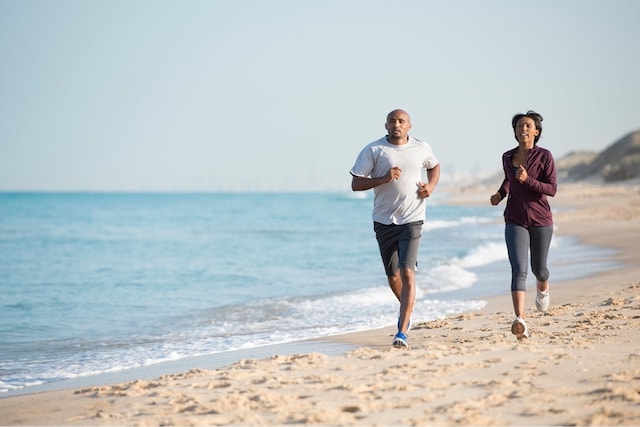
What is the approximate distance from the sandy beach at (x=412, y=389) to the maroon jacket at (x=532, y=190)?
112cm

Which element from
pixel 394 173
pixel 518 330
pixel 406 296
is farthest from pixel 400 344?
pixel 394 173

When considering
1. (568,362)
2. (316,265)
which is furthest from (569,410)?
(316,265)

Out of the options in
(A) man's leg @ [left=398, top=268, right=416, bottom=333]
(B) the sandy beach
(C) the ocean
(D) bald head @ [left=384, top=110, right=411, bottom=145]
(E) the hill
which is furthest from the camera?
(E) the hill

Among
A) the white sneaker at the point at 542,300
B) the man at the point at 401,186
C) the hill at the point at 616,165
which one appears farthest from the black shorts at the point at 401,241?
the hill at the point at 616,165

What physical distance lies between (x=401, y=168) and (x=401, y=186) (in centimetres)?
17

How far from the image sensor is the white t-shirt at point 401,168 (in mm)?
6715

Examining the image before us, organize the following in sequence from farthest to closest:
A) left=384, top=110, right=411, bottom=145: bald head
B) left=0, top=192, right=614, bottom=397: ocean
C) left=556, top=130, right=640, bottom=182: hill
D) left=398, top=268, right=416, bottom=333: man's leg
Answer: left=556, top=130, right=640, bottom=182: hill, left=0, top=192, right=614, bottom=397: ocean, left=398, top=268, right=416, bottom=333: man's leg, left=384, top=110, right=411, bottom=145: bald head

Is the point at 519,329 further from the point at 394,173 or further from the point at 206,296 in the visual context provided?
the point at 206,296

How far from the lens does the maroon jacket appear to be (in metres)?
6.71

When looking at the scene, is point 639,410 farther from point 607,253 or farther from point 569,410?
point 607,253

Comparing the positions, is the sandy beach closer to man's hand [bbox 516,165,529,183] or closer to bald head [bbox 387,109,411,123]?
man's hand [bbox 516,165,529,183]

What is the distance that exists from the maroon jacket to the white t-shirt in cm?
78

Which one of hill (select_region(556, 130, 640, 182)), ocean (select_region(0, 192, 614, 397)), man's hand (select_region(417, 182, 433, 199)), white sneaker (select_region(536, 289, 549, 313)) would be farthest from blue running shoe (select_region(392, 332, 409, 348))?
hill (select_region(556, 130, 640, 182))

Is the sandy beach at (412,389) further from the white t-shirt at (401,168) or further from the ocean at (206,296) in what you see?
the ocean at (206,296)
